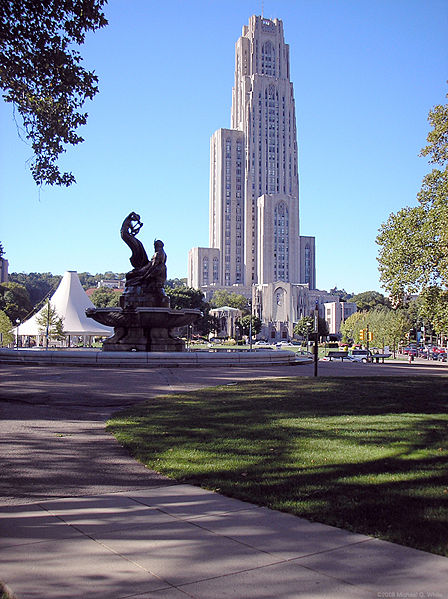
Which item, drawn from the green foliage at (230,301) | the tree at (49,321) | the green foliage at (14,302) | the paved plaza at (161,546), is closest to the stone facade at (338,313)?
the green foliage at (230,301)

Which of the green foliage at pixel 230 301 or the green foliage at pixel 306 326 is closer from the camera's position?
the green foliage at pixel 306 326

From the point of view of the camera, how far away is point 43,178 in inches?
558

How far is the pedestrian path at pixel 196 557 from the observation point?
418cm

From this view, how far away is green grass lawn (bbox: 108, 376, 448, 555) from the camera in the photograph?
588cm

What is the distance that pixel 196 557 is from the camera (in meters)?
4.77

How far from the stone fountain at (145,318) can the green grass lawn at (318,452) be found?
14632 millimetres

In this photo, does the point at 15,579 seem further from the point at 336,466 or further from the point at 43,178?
the point at 43,178

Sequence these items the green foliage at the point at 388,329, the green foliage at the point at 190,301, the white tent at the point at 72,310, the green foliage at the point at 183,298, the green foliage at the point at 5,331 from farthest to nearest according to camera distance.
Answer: the green foliage at the point at 190,301, the green foliage at the point at 183,298, the green foliage at the point at 388,329, the green foliage at the point at 5,331, the white tent at the point at 72,310

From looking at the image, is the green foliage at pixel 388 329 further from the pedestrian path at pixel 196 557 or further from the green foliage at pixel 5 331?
the pedestrian path at pixel 196 557

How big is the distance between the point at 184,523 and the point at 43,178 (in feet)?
35.4

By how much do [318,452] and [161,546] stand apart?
13.3 ft

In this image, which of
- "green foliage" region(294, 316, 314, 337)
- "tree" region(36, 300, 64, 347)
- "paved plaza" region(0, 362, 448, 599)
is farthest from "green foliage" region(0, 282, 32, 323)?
"paved plaza" region(0, 362, 448, 599)

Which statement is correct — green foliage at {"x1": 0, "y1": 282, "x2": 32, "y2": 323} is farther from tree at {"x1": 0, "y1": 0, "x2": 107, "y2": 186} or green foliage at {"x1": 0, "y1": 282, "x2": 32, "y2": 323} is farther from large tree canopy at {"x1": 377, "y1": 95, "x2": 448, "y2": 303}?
tree at {"x1": 0, "y1": 0, "x2": 107, "y2": 186}

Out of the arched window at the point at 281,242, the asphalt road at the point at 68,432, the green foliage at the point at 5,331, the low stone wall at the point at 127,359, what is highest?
the arched window at the point at 281,242
